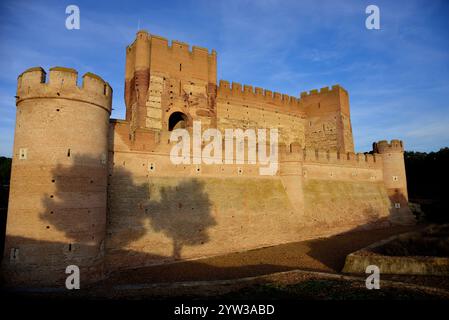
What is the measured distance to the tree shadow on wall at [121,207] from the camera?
10.3 meters

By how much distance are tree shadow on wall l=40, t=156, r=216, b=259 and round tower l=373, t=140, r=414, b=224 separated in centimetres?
1941

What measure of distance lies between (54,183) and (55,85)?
3.76 m

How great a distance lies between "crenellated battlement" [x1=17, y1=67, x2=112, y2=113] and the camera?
10492 millimetres

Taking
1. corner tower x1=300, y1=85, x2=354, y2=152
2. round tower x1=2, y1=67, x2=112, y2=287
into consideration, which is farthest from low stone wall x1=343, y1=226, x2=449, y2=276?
corner tower x1=300, y1=85, x2=354, y2=152

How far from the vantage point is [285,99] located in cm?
2898

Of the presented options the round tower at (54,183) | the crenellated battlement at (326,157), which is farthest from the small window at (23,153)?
the crenellated battlement at (326,157)

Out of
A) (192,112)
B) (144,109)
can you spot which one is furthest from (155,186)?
(192,112)

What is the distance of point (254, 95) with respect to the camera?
26.1 m

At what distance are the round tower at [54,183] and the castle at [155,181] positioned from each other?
1.5 inches

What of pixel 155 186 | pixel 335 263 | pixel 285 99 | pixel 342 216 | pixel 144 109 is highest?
pixel 285 99

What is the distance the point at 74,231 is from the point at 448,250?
53.7ft

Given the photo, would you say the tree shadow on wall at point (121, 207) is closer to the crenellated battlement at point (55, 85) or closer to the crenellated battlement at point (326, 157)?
the crenellated battlement at point (55, 85)

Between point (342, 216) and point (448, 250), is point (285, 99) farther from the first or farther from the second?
point (448, 250)

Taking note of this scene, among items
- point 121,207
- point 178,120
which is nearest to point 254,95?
point 178,120
